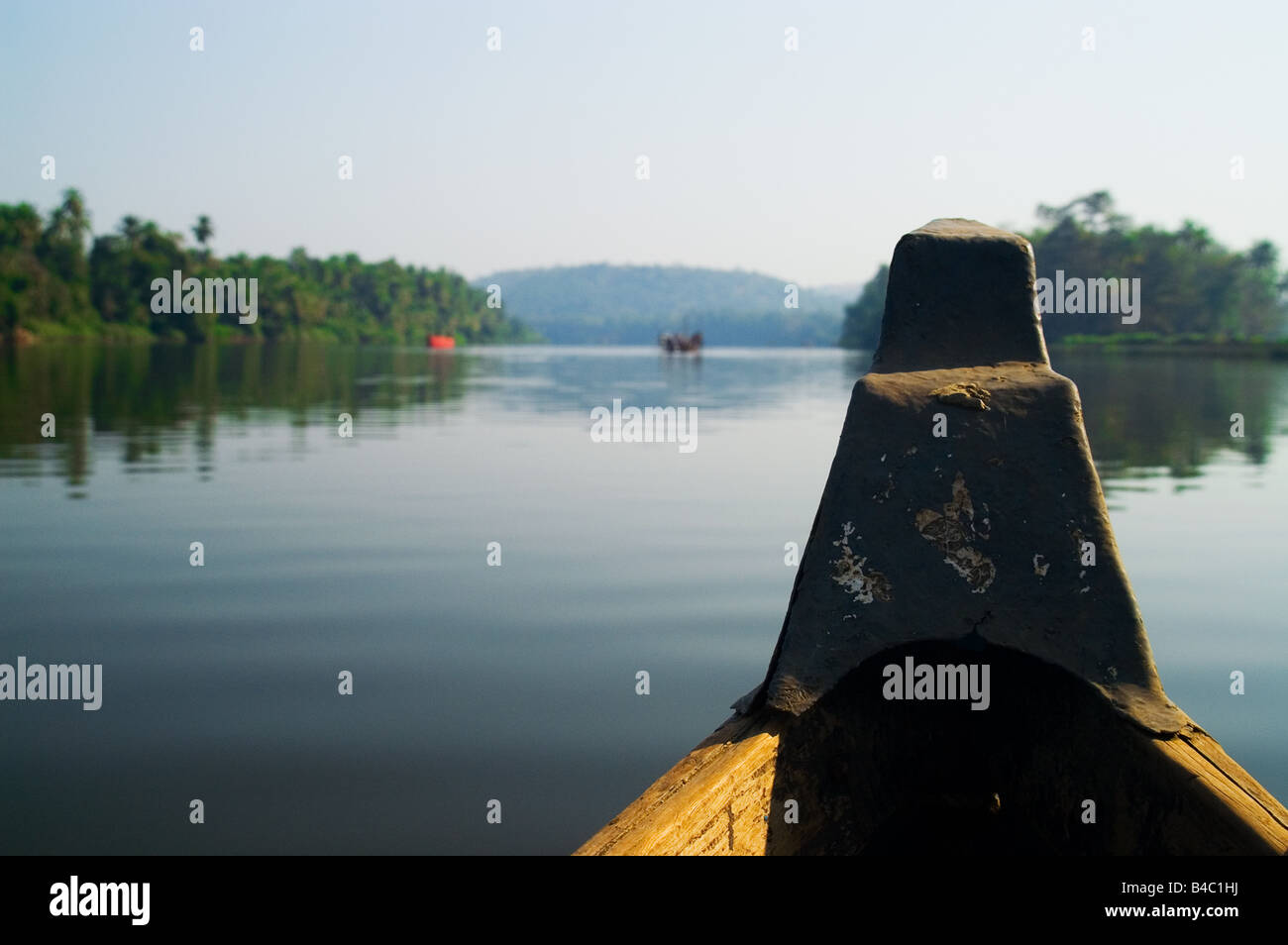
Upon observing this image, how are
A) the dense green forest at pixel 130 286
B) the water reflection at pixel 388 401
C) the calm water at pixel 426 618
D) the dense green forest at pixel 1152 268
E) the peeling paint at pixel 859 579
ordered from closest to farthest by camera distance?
the peeling paint at pixel 859 579
the calm water at pixel 426 618
the water reflection at pixel 388 401
the dense green forest at pixel 130 286
the dense green forest at pixel 1152 268

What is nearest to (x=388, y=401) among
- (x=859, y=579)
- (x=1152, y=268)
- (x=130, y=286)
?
(x=859, y=579)

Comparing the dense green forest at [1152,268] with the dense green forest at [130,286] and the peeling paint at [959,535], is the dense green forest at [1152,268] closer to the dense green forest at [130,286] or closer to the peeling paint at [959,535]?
the dense green forest at [130,286]

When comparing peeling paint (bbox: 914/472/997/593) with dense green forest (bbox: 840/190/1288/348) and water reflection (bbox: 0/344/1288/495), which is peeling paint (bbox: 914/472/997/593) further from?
dense green forest (bbox: 840/190/1288/348)

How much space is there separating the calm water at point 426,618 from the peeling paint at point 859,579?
1.65 m

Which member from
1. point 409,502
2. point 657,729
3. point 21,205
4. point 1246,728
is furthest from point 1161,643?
point 21,205

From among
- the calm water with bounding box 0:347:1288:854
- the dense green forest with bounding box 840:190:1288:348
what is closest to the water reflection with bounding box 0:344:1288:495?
the calm water with bounding box 0:347:1288:854

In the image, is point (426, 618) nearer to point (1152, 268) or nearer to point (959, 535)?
point (959, 535)

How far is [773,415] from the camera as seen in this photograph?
1041 inches

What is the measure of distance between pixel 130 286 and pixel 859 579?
331 ft

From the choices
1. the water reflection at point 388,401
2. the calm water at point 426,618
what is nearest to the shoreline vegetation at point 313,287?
the water reflection at point 388,401

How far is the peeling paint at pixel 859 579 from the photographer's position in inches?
157

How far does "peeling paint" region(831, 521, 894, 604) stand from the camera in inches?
157

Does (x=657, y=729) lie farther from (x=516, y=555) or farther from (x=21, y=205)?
(x=21, y=205)

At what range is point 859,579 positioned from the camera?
4.01m
